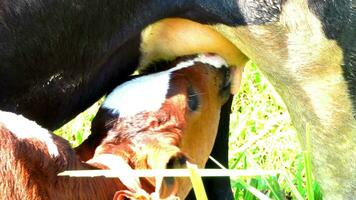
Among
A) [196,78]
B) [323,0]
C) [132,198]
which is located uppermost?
[323,0]

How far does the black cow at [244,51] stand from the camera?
2324 millimetres

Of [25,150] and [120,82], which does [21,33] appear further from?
[25,150]

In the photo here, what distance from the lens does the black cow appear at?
2324 mm

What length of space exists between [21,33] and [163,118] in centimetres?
39

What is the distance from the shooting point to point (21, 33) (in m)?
2.28

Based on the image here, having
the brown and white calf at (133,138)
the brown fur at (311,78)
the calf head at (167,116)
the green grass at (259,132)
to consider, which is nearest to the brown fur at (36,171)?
the brown and white calf at (133,138)

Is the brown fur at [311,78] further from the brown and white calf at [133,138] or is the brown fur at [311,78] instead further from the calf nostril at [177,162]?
the calf nostril at [177,162]

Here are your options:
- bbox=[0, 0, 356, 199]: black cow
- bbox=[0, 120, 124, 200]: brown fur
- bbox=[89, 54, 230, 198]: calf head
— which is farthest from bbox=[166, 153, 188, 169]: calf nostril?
bbox=[0, 0, 356, 199]: black cow

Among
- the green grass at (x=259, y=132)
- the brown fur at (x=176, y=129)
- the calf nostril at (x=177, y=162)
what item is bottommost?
the green grass at (x=259, y=132)

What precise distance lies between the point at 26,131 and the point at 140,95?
1.53 ft

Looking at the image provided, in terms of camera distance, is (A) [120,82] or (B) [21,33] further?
(A) [120,82]

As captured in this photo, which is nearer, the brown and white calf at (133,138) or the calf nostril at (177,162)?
the brown and white calf at (133,138)

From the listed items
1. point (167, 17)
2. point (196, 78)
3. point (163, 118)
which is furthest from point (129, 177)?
point (167, 17)

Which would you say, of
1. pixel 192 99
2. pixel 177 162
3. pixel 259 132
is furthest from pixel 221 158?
pixel 177 162
